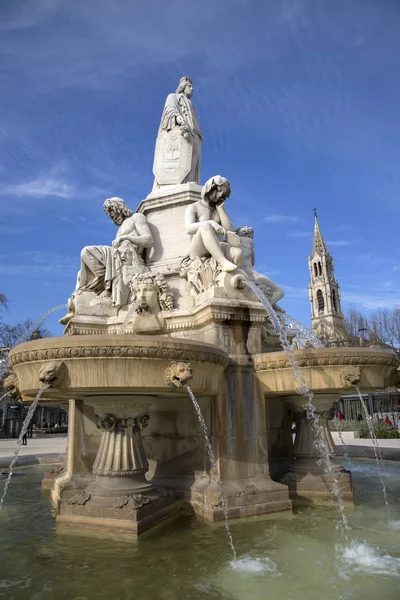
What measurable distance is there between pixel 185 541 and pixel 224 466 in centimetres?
135

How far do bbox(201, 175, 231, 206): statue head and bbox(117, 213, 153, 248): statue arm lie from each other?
1.48 meters

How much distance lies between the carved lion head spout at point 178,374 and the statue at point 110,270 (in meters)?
3.41

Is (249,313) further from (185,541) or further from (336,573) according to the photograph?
(336,573)

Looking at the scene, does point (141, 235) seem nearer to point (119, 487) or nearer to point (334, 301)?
point (119, 487)

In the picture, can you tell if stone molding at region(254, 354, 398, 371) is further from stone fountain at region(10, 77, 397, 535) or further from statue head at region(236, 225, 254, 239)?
statue head at region(236, 225, 254, 239)

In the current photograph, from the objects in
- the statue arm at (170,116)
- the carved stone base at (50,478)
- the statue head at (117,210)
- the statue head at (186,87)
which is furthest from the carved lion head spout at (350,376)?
the statue head at (186,87)

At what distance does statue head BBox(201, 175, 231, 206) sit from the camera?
8084mm

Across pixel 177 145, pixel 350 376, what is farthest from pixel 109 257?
pixel 350 376

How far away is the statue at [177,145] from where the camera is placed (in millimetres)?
10633

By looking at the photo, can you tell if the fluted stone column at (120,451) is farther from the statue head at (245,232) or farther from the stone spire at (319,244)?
the stone spire at (319,244)

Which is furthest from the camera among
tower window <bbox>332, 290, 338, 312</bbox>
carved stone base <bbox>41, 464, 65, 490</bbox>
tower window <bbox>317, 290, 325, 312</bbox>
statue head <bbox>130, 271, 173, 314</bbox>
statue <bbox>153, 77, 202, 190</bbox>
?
tower window <bbox>317, 290, 325, 312</bbox>

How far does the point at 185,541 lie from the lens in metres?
4.79

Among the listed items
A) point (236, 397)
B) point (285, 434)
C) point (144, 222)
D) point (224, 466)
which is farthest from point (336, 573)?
point (144, 222)

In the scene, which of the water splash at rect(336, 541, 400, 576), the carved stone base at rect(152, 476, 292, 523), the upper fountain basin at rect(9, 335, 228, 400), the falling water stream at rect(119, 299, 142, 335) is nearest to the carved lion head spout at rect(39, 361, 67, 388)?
the upper fountain basin at rect(9, 335, 228, 400)
